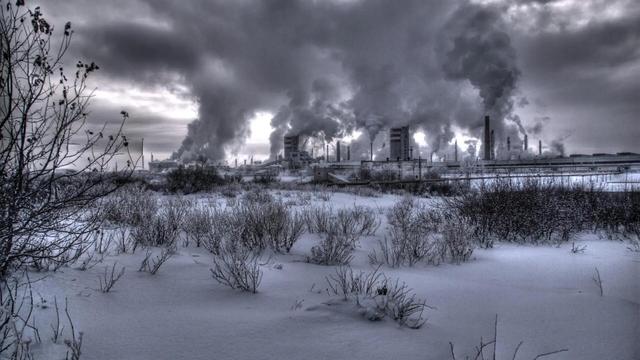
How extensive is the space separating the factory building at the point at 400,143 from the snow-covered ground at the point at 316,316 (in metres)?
71.6

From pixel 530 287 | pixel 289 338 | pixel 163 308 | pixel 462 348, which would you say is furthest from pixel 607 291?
pixel 163 308

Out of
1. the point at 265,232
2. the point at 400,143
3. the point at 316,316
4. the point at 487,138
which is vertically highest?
the point at 400,143

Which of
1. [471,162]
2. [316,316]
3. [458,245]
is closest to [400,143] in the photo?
[471,162]

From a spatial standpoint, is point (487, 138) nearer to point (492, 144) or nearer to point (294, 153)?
point (492, 144)

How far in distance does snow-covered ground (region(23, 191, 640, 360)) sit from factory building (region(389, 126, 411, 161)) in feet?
235

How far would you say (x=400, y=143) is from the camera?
75.4m

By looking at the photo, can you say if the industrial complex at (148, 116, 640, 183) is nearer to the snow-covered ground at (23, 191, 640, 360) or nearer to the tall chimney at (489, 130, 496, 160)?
the tall chimney at (489, 130, 496, 160)

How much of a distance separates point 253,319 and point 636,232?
6.88 metres

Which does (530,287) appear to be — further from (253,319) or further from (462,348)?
(253,319)

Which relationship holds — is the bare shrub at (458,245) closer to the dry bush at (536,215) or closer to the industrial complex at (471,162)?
the dry bush at (536,215)

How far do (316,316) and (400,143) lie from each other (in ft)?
248

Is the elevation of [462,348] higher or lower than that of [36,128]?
lower

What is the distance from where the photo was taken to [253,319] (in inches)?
89.4

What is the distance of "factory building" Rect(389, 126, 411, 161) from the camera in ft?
244
